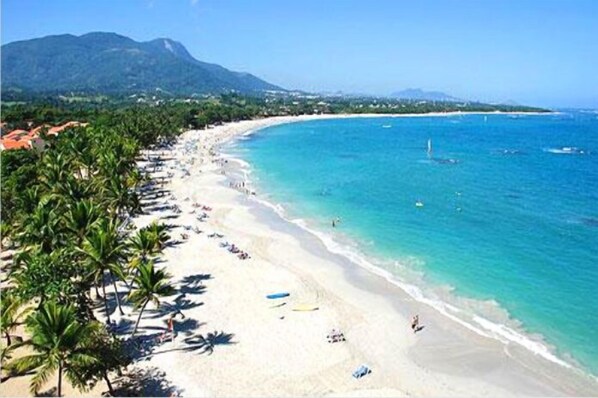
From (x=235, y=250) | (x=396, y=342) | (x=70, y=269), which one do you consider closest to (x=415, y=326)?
(x=396, y=342)

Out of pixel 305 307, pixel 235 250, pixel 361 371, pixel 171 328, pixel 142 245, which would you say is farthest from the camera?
pixel 235 250

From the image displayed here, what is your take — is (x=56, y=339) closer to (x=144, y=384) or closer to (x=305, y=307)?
(x=144, y=384)

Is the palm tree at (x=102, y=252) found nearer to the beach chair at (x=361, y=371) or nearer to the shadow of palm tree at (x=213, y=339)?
the shadow of palm tree at (x=213, y=339)

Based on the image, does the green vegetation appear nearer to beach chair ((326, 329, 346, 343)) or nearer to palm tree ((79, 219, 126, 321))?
palm tree ((79, 219, 126, 321))

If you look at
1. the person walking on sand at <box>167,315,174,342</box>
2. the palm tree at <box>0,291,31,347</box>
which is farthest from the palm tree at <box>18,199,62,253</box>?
the person walking on sand at <box>167,315,174,342</box>

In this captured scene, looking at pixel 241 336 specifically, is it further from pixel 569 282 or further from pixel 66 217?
pixel 569 282

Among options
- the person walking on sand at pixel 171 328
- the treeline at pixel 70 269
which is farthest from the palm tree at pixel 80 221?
the person walking on sand at pixel 171 328
